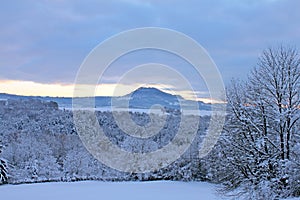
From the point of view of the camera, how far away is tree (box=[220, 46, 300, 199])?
9.69m

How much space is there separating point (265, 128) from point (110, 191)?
1153 centimetres

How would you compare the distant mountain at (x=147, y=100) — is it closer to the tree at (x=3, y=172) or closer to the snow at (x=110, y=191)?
the snow at (x=110, y=191)

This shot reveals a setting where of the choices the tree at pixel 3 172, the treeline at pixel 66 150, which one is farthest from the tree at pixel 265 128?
the tree at pixel 3 172

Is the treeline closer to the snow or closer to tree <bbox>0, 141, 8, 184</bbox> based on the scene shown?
tree <bbox>0, 141, 8, 184</bbox>

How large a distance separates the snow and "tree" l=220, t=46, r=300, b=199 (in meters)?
6.52

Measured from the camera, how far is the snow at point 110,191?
58.8ft

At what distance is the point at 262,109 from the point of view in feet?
34.3

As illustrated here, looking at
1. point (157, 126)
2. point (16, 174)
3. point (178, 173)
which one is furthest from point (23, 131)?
point (178, 173)

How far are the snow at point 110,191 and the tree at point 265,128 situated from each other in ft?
21.4

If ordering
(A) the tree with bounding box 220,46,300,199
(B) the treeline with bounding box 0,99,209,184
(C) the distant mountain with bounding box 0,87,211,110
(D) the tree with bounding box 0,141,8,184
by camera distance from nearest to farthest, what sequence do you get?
1. (A) the tree with bounding box 220,46,300,199
2. (C) the distant mountain with bounding box 0,87,211,110
3. (D) the tree with bounding box 0,141,8,184
4. (B) the treeline with bounding box 0,99,209,184

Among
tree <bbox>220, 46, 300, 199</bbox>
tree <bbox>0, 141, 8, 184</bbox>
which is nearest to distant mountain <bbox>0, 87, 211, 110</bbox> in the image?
tree <bbox>220, 46, 300, 199</bbox>

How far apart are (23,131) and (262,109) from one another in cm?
2578

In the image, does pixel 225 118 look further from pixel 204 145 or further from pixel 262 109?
pixel 204 145

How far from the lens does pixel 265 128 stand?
10.3m
